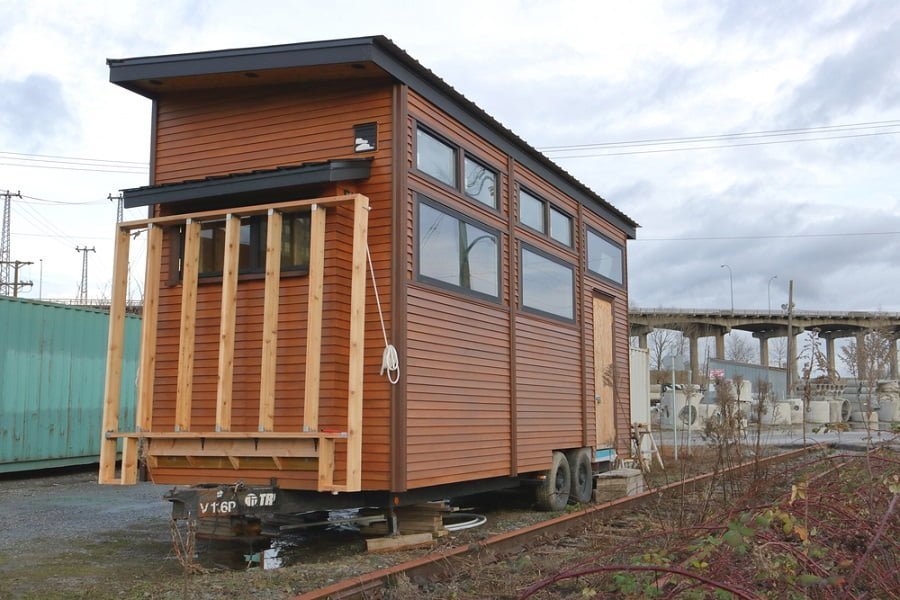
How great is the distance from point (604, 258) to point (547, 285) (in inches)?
107

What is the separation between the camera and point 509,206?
1026 cm

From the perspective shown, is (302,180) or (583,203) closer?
(302,180)

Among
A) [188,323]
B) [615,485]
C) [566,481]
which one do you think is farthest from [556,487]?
[188,323]

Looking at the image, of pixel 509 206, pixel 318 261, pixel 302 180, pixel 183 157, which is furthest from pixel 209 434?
pixel 509 206

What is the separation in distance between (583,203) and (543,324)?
2628mm

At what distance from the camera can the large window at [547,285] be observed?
10656 mm

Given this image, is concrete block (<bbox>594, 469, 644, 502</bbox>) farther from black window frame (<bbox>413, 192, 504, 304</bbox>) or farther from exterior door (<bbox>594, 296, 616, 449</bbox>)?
black window frame (<bbox>413, 192, 504, 304</bbox>)

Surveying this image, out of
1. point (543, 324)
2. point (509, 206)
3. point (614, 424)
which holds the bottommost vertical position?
point (614, 424)

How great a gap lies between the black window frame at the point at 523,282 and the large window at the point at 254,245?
10.8 ft

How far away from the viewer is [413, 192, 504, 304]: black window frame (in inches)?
326

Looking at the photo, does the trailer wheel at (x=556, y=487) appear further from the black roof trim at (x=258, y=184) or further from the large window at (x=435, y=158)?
the black roof trim at (x=258, y=184)

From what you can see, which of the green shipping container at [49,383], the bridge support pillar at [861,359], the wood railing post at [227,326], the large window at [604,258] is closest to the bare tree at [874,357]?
the bridge support pillar at [861,359]

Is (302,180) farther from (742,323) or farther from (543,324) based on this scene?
(742,323)

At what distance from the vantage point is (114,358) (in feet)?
27.1
